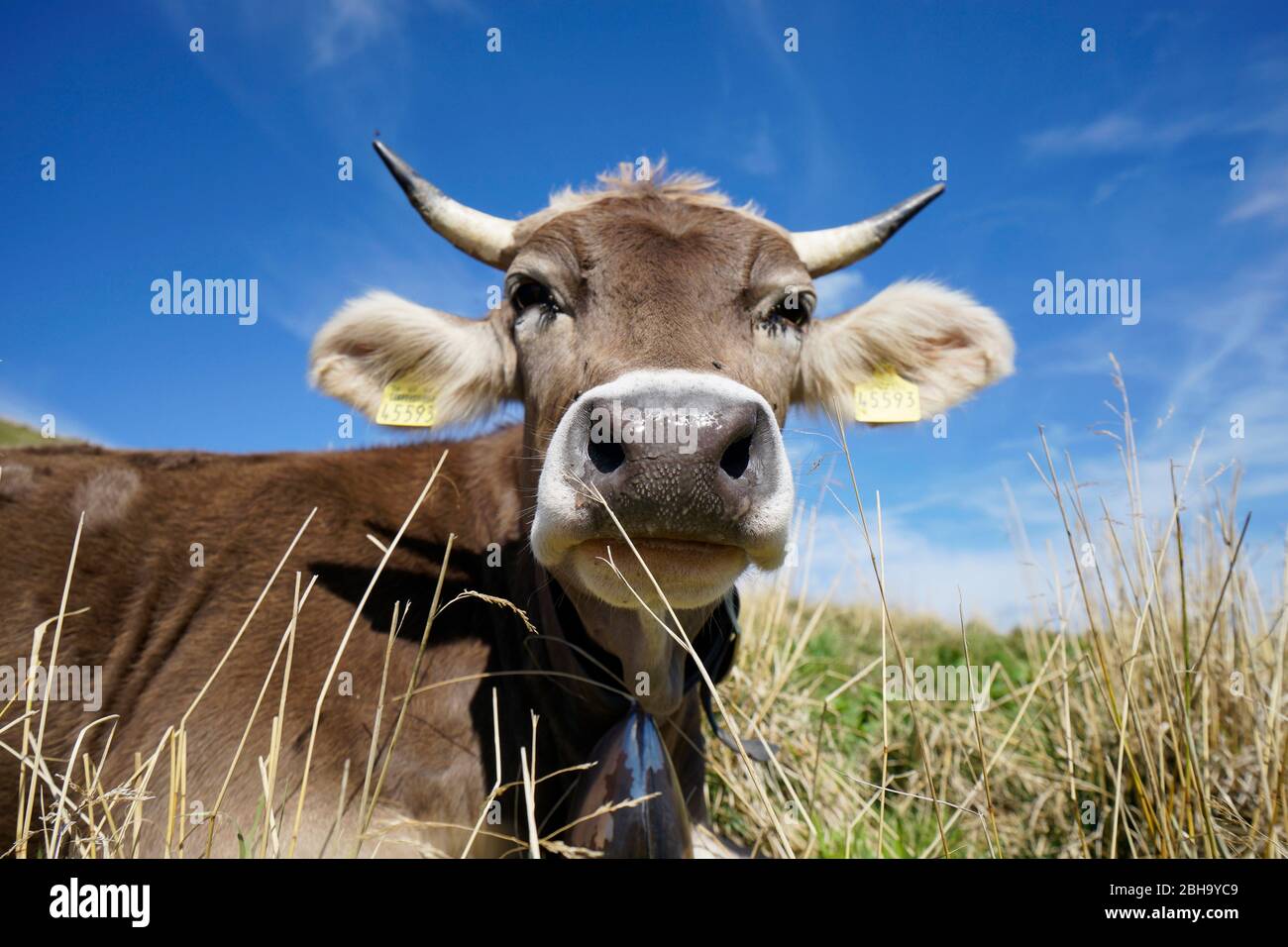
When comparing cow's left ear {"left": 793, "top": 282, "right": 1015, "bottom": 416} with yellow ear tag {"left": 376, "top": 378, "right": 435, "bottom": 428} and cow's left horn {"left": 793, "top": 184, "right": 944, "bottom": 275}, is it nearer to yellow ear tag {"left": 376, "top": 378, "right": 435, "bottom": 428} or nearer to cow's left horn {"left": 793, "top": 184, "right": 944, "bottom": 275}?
cow's left horn {"left": 793, "top": 184, "right": 944, "bottom": 275}

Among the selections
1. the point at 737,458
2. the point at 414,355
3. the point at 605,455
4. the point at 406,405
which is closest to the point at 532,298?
the point at 414,355

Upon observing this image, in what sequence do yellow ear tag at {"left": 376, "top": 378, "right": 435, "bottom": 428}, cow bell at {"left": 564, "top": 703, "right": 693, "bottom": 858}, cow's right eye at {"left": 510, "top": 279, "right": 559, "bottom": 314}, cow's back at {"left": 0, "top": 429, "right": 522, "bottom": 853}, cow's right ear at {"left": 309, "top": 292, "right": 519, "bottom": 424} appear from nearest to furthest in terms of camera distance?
cow bell at {"left": 564, "top": 703, "right": 693, "bottom": 858} < cow's back at {"left": 0, "top": 429, "right": 522, "bottom": 853} < cow's right eye at {"left": 510, "top": 279, "right": 559, "bottom": 314} < cow's right ear at {"left": 309, "top": 292, "right": 519, "bottom": 424} < yellow ear tag at {"left": 376, "top": 378, "right": 435, "bottom": 428}

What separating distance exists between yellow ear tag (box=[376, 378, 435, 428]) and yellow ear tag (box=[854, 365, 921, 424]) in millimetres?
2142

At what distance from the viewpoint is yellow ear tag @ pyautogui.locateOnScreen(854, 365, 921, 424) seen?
4168mm

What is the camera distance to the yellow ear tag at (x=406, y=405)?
13.5ft

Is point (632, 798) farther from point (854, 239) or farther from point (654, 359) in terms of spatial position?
point (854, 239)

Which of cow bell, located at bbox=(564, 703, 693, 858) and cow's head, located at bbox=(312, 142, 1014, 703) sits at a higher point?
cow's head, located at bbox=(312, 142, 1014, 703)

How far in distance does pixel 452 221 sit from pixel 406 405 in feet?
3.03

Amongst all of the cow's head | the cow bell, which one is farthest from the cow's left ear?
the cow bell

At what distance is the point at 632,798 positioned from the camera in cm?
285

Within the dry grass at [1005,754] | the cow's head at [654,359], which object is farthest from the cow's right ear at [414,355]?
the dry grass at [1005,754]

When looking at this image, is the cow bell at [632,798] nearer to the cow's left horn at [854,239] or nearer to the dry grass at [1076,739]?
the dry grass at [1076,739]

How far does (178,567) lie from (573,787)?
6.73ft
